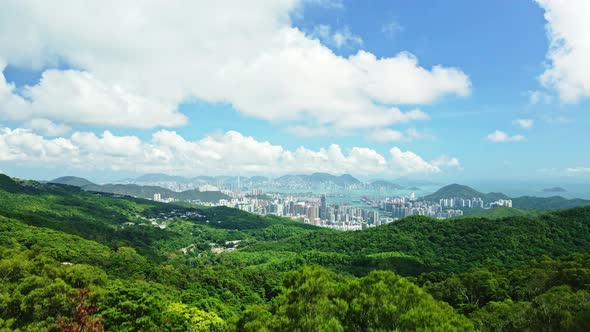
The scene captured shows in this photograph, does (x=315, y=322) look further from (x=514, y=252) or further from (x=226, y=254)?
(x=226, y=254)

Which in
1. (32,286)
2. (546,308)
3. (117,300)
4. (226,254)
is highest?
(546,308)

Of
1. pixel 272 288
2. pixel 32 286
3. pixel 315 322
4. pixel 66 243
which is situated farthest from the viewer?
pixel 66 243

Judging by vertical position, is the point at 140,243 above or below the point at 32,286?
below

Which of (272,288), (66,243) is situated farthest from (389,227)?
(66,243)

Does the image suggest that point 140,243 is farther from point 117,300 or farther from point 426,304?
point 426,304

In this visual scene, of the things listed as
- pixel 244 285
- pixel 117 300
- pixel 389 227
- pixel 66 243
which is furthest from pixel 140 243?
pixel 117 300

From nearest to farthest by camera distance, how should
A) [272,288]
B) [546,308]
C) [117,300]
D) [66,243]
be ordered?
[546,308] < [117,300] < [272,288] < [66,243]

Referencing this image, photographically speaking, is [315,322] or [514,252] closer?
[315,322]
